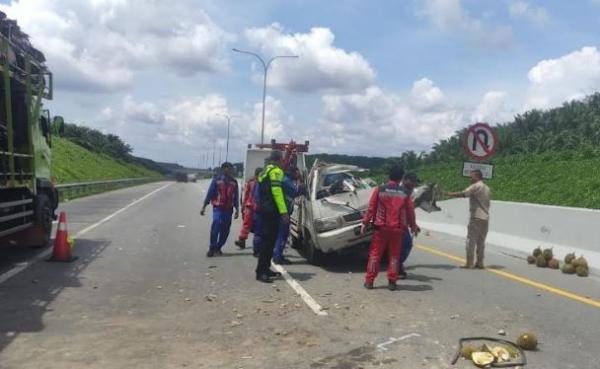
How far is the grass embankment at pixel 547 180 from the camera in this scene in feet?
58.3

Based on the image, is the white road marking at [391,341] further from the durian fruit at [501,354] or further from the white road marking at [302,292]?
the white road marking at [302,292]

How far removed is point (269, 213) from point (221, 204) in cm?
276


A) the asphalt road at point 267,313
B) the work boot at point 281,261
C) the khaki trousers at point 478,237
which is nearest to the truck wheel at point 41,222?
the asphalt road at point 267,313

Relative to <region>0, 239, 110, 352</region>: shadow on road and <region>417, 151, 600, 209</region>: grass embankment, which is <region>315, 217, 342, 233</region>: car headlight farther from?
<region>417, 151, 600, 209</region>: grass embankment

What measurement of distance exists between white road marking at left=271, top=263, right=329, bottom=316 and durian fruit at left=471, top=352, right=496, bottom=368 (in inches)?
80.8

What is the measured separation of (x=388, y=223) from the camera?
A: 8.66 metres

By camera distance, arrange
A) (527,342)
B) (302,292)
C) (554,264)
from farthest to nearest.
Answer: (554,264), (302,292), (527,342)

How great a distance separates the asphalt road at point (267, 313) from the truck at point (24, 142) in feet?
2.06

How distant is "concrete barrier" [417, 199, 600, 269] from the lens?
444 inches

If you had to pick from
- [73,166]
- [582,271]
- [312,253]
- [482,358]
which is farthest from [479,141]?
[73,166]

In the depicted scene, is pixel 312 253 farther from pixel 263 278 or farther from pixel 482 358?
pixel 482 358

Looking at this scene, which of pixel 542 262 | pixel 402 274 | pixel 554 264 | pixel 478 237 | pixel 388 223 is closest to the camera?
pixel 388 223

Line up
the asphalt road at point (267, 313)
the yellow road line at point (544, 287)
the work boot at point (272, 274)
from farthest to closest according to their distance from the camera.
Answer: the work boot at point (272, 274), the yellow road line at point (544, 287), the asphalt road at point (267, 313)

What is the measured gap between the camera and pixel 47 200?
1184cm
